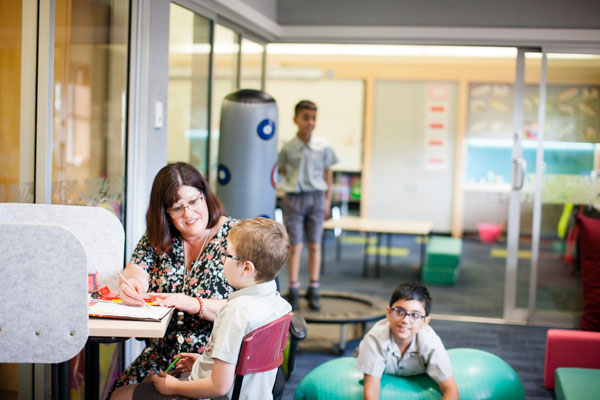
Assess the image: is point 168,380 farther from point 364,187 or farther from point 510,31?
point 364,187

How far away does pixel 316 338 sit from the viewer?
15.1ft

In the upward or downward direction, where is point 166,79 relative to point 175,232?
upward

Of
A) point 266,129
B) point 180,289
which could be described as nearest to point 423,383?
point 180,289

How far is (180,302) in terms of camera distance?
2.23 m

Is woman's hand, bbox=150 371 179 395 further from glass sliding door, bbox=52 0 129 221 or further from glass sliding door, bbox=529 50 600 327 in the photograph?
glass sliding door, bbox=529 50 600 327

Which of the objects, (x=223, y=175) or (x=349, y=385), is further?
(x=223, y=175)

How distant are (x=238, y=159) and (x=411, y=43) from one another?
1.69m

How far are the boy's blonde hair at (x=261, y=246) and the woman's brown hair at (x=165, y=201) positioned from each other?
53 cm

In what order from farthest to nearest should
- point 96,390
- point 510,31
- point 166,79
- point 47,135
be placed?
1. point 510,31
2. point 166,79
3. point 47,135
4. point 96,390

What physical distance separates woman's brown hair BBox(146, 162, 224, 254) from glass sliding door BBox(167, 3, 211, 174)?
1577 millimetres

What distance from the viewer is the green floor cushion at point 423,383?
2.80m

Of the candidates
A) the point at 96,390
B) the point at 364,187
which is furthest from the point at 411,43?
the point at 364,187

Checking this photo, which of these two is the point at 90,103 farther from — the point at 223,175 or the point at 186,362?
the point at 186,362

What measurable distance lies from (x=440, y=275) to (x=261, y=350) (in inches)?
197
